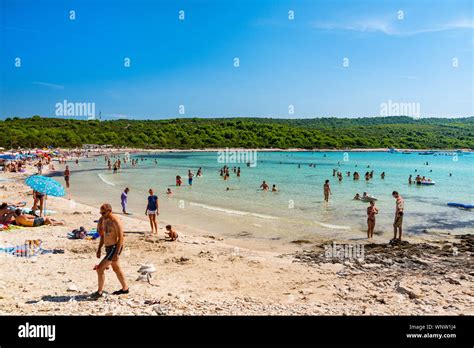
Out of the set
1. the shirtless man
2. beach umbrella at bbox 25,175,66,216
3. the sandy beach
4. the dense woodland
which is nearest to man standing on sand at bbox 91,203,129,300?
the sandy beach

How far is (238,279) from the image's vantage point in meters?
8.29

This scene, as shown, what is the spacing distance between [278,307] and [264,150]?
391 feet

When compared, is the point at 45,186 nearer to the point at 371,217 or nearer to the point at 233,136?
the point at 371,217

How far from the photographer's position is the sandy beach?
20.5 ft

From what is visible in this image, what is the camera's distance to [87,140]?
105562 mm

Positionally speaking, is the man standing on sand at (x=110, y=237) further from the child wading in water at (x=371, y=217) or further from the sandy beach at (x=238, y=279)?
the child wading in water at (x=371, y=217)

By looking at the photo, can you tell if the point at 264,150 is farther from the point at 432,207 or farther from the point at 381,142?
the point at 432,207

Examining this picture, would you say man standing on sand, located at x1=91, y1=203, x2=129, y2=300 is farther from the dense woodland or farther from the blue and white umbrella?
the dense woodland

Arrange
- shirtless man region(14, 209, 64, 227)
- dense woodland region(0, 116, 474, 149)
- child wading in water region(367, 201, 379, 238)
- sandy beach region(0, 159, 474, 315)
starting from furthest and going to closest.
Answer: dense woodland region(0, 116, 474, 149), child wading in water region(367, 201, 379, 238), shirtless man region(14, 209, 64, 227), sandy beach region(0, 159, 474, 315)

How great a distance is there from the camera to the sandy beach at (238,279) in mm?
6242

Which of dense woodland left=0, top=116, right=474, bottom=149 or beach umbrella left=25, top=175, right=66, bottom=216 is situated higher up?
dense woodland left=0, top=116, right=474, bottom=149
